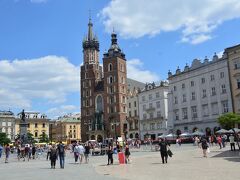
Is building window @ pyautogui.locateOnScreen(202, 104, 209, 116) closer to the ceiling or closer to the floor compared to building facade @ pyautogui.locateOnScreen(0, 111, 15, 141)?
closer to the floor

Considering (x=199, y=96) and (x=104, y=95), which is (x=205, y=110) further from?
(x=104, y=95)

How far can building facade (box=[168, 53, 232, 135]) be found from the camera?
62.2 metres

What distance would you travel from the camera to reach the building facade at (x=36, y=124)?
145525 mm

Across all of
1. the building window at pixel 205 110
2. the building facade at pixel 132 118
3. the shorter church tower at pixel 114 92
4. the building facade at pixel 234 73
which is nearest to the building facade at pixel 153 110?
the building facade at pixel 132 118

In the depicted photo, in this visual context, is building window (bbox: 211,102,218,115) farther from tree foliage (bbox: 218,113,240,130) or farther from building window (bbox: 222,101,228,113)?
tree foliage (bbox: 218,113,240,130)

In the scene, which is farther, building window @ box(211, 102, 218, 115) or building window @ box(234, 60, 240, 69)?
building window @ box(211, 102, 218, 115)

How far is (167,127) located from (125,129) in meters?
27.3

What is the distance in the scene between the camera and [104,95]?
113 meters

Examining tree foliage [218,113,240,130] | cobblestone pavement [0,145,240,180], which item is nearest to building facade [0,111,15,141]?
tree foliage [218,113,240,130]

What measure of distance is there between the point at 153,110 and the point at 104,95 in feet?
96.3

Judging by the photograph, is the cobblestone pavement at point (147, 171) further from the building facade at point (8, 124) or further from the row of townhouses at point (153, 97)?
the building facade at point (8, 124)

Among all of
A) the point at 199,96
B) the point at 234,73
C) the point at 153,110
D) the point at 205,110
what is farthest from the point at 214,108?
the point at 153,110

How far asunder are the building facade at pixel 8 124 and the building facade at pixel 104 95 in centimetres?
3637

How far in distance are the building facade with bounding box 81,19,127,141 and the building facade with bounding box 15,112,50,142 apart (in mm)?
36035
